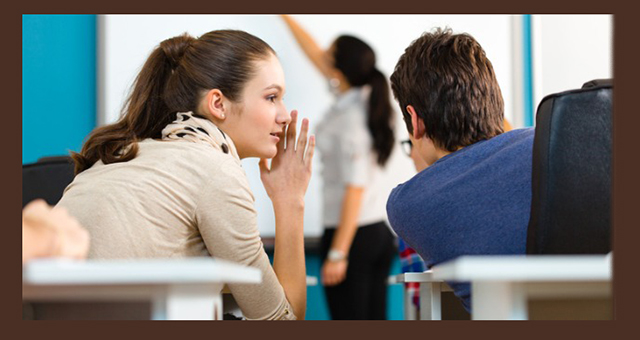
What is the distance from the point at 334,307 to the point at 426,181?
1.65 metres

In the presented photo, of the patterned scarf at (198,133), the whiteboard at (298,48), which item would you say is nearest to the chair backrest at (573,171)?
the patterned scarf at (198,133)

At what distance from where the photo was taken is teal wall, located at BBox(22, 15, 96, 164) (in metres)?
3.11

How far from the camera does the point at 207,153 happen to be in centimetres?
132

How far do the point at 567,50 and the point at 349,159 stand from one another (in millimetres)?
1149

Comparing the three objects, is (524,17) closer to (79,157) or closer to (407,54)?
(407,54)

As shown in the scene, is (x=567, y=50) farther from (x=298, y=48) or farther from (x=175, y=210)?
(x=175, y=210)

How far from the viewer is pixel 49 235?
74 centimetres

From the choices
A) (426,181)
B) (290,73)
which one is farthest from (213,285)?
(290,73)

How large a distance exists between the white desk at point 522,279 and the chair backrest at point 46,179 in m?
1.31

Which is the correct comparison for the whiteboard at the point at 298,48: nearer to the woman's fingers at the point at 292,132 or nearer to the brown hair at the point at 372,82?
the brown hair at the point at 372,82

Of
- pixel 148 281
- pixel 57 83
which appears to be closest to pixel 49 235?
pixel 148 281

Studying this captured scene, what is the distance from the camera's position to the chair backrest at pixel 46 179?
1.85 meters

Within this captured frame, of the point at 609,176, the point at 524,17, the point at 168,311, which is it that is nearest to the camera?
the point at 168,311

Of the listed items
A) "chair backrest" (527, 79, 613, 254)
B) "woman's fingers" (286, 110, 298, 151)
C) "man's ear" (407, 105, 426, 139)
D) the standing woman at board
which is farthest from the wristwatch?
"chair backrest" (527, 79, 613, 254)
